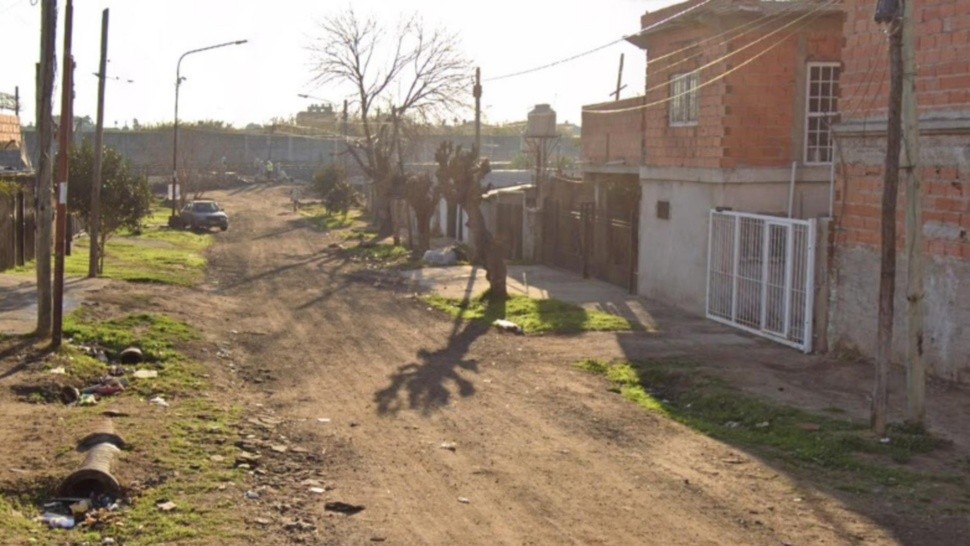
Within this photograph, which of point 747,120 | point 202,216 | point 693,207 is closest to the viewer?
point 747,120

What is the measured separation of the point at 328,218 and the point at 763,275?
48257mm

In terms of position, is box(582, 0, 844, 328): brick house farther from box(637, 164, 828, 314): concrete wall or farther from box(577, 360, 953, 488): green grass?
box(577, 360, 953, 488): green grass

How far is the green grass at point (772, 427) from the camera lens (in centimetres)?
1112

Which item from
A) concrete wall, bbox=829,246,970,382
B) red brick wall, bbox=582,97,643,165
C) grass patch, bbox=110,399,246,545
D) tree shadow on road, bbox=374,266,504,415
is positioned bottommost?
grass patch, bbox=110,399,246,545

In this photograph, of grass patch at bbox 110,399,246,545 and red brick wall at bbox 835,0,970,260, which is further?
red brick wall at bbox 835,0,970,260

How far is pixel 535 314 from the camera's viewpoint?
23016 millimetres

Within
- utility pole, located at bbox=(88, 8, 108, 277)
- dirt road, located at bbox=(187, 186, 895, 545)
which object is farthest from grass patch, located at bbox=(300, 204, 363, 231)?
dirt road, located at bbox=(187, 186, 895, 545)

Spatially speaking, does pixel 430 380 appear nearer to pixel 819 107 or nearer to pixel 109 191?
pixel 819 107

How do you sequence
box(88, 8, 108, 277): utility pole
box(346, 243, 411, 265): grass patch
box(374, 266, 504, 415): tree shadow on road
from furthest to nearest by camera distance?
box(346, 243, 411, 265): grass patch < box(88, 8, 108, 277): utility pole < box(374, 266, 504, 415): tree shadow on road

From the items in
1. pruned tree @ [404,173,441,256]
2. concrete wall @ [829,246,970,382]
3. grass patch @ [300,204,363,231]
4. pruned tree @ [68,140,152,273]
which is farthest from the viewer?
grass patch @ [300,204,363,231]

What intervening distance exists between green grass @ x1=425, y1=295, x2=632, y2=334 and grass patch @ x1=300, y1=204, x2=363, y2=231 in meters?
34.2

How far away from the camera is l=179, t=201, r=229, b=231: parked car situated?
54.2 metres

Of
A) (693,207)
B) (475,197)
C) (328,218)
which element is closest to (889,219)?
(693,207)

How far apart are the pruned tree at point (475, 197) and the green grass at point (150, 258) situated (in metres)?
6.90
